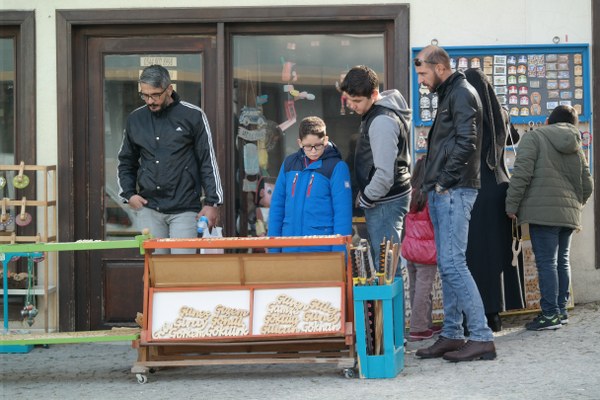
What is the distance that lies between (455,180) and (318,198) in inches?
35.3

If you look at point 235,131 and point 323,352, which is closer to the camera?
point 323,352

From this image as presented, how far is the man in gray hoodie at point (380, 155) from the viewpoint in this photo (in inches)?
279

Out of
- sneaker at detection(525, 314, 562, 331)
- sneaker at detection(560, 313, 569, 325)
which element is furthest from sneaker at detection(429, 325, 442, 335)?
sneaker at detection(560, 313, 569, 325)

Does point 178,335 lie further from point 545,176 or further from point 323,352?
point 545,176

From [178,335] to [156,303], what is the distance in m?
0.25

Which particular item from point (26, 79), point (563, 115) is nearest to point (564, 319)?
point (563, 115)

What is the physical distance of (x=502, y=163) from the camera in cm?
791

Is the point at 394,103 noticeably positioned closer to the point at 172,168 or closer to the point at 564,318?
the point at 172,168

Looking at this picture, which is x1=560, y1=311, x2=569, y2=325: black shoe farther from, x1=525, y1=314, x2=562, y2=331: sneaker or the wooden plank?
the wooden plank

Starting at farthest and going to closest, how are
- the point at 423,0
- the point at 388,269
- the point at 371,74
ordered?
the point at 423,0 < the point at 371,74 < the point at 388,269

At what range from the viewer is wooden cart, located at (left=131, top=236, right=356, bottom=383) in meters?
6.84

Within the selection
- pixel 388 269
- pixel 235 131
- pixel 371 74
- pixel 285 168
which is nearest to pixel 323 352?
pixel 388 269

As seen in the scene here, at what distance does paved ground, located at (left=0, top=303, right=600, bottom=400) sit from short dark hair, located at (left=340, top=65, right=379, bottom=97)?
177 centimetres

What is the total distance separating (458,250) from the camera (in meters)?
7.00
